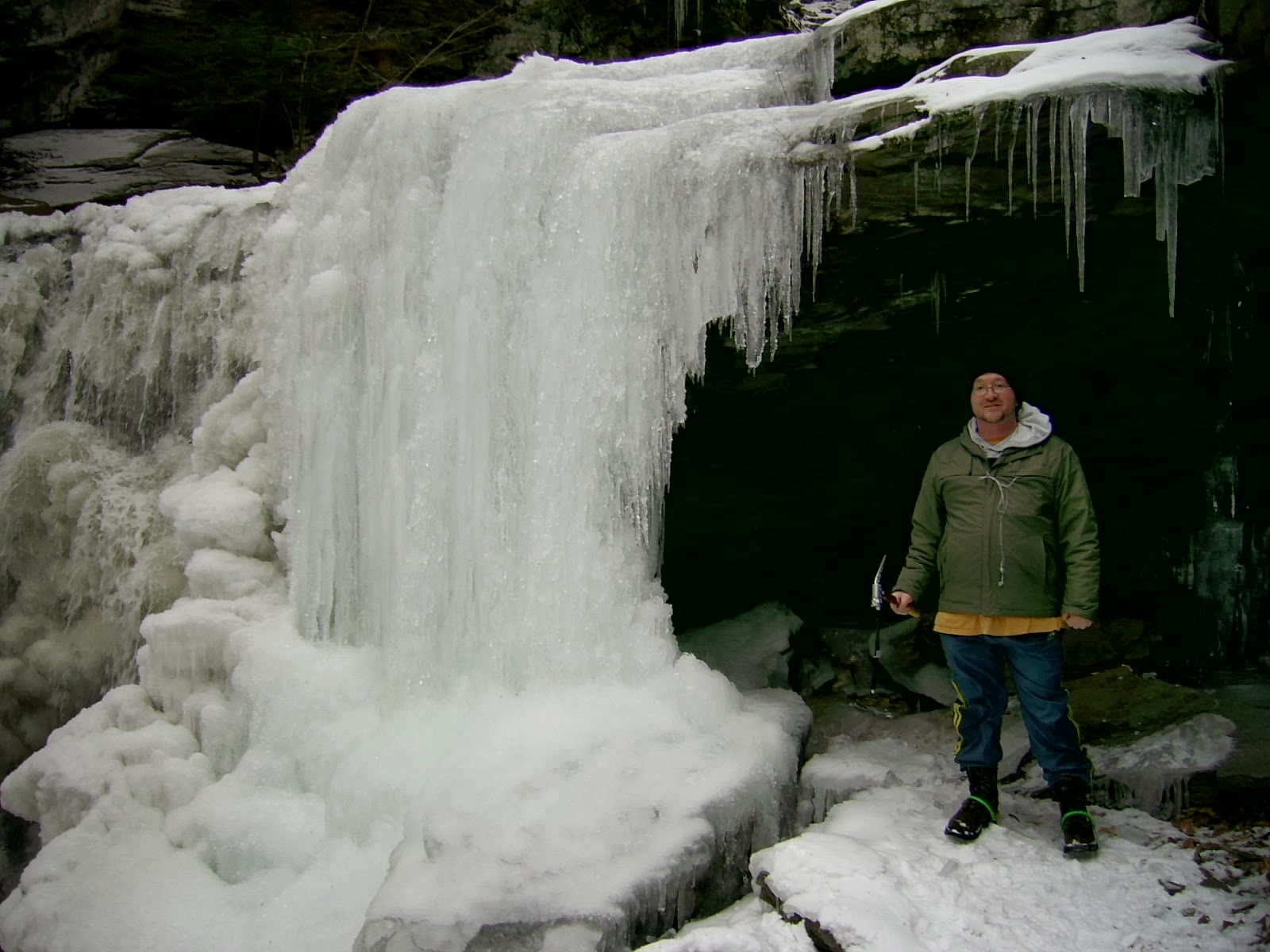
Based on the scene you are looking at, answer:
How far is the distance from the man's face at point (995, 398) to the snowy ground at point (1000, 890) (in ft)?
4.98

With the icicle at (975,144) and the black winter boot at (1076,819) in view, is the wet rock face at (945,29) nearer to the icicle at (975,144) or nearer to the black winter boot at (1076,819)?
the icicle at (975,144)

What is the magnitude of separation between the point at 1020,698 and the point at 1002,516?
641 millimetres

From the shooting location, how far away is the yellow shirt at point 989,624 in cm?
317

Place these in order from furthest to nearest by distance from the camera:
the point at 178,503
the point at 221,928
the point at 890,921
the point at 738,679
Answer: the point at 738,679 → the point at 178,503 → the point at 221,928 → the point at 890,921

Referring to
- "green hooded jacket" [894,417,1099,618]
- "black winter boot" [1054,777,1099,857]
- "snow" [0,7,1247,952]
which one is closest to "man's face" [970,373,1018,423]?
"green hooded jacket" [894,417,1099,618]

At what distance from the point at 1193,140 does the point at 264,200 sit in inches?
191

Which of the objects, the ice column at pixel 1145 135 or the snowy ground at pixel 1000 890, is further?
the ice column at pixel 1145 135

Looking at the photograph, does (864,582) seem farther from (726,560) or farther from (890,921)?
(890,921)

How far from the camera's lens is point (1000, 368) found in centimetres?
324

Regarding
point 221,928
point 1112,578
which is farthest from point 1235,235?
point 221,928

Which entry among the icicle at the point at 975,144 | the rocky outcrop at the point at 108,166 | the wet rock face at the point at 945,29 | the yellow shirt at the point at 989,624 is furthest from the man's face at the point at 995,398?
the rocky outcrop at the point at 108,166

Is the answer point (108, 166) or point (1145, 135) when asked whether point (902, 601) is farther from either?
point (108, 166)

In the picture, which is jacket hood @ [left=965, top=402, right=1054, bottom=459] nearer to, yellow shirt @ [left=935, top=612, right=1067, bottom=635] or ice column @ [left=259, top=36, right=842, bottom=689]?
yellow shirt @ [left=935, top=612, right=1067, bottom=635]

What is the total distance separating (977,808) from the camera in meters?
3.40
